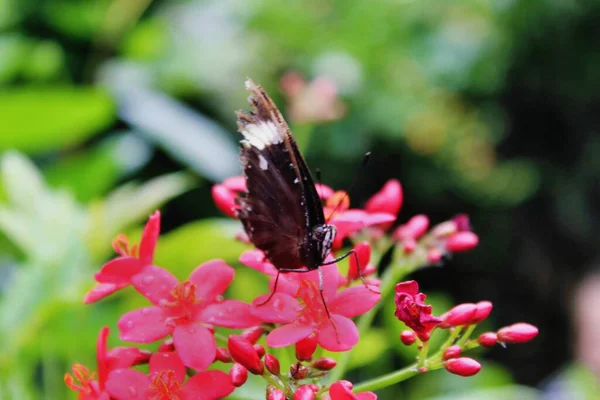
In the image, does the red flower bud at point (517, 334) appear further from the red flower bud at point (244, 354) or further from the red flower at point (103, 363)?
the red flower at point (103, 363)

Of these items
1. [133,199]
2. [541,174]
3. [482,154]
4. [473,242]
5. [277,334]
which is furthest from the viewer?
[541,174]

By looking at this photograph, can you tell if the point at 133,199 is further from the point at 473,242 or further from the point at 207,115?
the point at 207,115

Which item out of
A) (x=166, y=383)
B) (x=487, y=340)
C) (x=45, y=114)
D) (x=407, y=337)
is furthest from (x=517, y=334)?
(x=45, y=114)

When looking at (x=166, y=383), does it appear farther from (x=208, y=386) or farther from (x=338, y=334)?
(x=338, y=334)

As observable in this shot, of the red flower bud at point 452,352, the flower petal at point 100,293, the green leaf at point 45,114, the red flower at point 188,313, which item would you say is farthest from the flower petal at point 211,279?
the green leaf at point 45,114

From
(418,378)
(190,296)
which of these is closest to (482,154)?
(418,378)

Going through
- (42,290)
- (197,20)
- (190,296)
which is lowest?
(42,290)

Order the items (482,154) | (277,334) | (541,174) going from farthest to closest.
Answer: (541,174) → (482,154) → (277,334)

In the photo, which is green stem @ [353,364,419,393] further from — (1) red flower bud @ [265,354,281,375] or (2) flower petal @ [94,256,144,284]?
(2) flower petal @ [94,256,144,284]

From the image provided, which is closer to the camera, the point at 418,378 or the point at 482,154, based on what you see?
the point at 418,378
